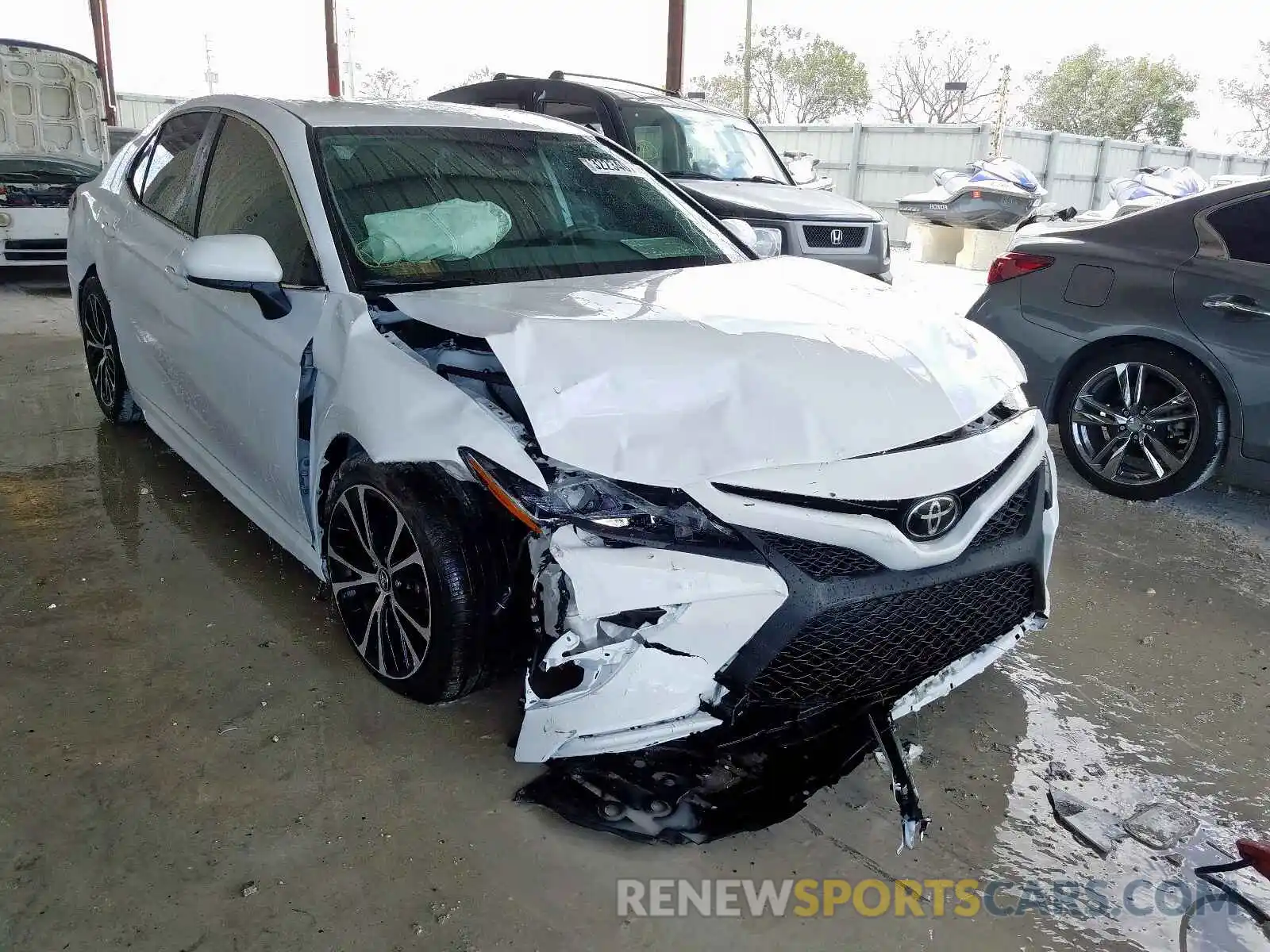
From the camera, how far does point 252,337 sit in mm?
2619

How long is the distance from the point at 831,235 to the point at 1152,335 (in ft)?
11.1

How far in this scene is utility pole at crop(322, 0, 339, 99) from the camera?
1681cm

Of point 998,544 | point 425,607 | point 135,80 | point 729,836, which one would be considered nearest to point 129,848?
point 425,607

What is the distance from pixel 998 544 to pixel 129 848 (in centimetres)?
194

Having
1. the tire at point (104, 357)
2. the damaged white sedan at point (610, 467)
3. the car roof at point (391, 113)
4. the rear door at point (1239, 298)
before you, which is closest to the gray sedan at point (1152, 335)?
the rear door at point (1239, 298)

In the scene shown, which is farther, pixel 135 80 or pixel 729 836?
pixel 135 80

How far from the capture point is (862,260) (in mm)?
7312

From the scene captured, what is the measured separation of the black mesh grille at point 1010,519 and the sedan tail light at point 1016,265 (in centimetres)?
239

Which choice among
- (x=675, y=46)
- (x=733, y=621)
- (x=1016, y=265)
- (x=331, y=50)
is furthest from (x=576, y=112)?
(x=331, y=50)

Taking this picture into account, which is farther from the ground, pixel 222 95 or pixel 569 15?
pixel 569 15

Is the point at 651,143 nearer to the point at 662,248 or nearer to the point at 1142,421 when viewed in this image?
the point at 1142,421

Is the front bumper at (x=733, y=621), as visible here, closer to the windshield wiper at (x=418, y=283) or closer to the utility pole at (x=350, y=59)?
the windshield wiper at (x=418, y=283)

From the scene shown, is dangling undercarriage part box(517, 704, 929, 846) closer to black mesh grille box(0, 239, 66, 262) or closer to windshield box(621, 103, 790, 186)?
windshield box(621, 103, 790, 186)

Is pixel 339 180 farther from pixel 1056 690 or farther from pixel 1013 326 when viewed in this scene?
pixel 1013 326
